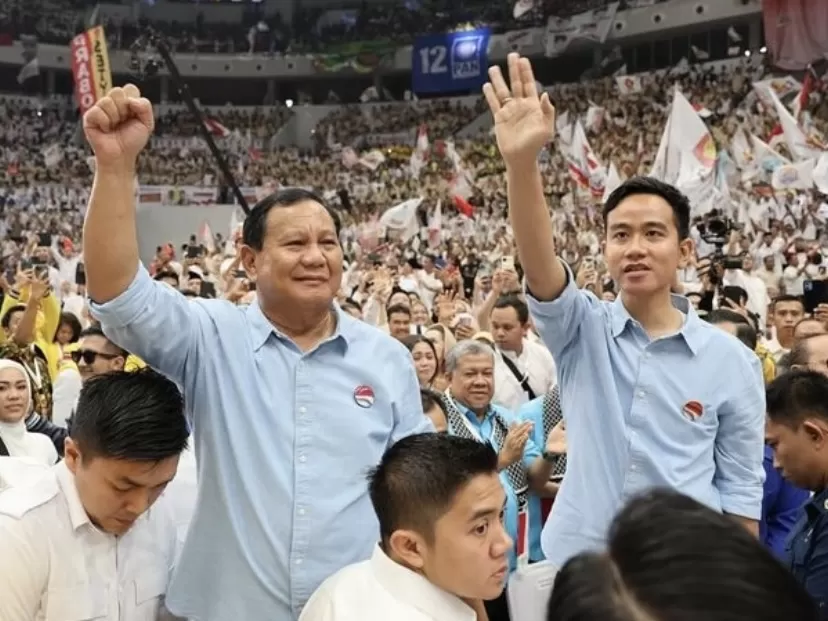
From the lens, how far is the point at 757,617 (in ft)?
2.81

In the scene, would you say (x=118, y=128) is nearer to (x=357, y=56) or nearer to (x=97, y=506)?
(x=97, y=506)

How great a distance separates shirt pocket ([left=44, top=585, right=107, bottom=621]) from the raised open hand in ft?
4.00

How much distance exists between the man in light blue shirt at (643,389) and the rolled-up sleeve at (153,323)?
30.5 inches

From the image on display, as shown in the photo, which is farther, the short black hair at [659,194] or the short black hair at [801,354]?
the short black hair at [801,354]

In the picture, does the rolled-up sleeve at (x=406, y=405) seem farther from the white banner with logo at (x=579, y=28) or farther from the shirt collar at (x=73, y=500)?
the white banner with logo at (x=579, y=28)

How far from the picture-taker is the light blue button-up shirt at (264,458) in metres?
2.10

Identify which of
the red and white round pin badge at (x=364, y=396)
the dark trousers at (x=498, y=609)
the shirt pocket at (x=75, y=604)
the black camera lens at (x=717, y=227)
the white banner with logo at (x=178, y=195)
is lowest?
the dark trousers at (x=498, y=609)

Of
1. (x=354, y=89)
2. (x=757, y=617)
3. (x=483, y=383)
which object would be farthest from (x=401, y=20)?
(x=757, y=617)

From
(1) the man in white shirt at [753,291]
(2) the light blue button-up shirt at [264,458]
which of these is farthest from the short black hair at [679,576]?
(1) the man in white shirt at [753,291]

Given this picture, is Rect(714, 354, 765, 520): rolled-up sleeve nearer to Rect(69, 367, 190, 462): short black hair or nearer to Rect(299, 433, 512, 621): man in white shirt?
Rect(299, 433, 512, 621): man in white shirt

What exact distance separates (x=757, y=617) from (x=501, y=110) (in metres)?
1.58

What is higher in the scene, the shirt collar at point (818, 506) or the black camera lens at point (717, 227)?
the black camera lens at point (717, 227)

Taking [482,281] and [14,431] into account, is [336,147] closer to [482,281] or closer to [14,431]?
[482,281]

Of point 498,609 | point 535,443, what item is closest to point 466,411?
point 535,443
